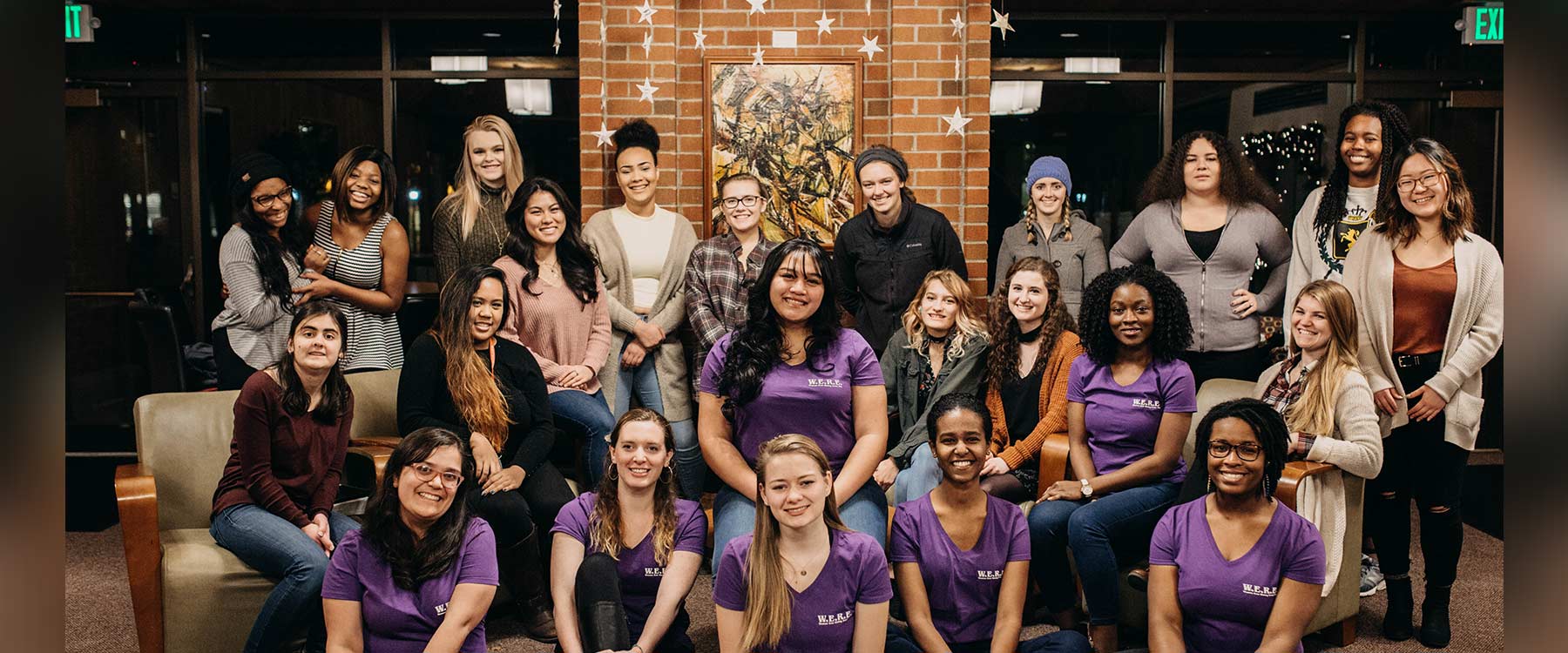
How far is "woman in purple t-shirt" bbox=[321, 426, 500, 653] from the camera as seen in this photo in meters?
2.88

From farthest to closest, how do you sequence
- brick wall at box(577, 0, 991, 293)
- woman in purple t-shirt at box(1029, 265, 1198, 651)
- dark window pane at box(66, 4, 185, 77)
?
dark window pane at box(66, 4, 185, 77) < brick wall at box(577, 0, 991, 293) < woman in purple t-shirt at box(1029, 265, 1198, 651)

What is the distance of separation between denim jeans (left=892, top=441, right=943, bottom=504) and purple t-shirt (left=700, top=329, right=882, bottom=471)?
0.98 ft

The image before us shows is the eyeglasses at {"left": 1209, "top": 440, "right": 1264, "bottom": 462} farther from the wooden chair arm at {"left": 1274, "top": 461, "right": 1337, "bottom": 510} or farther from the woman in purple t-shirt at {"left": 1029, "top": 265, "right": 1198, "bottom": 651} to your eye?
the woman in purple t-shirt at {"left": 1029, "top": 265, "right": 1198, "bottom": 651}

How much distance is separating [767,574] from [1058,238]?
2.24 metres

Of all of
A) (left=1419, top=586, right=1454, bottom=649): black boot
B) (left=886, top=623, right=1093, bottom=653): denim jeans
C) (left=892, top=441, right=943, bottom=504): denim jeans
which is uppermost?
(left=892, top=441, right=943, bottom=504): denim jeans

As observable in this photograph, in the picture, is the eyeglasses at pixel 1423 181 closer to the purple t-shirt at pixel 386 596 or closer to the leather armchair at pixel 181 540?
the purple t-shirt at pixel 386 596

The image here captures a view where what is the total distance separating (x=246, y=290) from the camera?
420 centimetres

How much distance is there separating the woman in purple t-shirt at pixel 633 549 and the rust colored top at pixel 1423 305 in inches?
89.3

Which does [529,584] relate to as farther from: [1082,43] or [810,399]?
[1082,43]

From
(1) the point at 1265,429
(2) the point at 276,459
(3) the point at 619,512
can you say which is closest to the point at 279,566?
(2) the point at 276,459

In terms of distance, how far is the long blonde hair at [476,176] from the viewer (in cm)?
444

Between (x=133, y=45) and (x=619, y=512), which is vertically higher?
(x=133, y=45)

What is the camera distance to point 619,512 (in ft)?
10.6

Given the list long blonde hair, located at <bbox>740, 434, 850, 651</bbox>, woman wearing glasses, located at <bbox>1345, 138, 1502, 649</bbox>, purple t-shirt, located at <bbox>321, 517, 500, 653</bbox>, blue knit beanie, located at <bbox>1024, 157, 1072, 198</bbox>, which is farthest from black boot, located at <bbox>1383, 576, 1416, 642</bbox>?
purple t-shirt, located at <bbox>321, 517, 500, 653</bbox>
